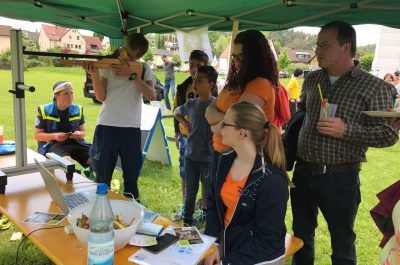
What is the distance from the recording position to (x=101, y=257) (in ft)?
3.76

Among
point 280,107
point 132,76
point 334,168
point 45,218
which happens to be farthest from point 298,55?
point 45,218

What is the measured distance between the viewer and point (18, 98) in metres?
2.26

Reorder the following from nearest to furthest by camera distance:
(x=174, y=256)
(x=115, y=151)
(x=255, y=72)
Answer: (x=174, y=256) → (x=255, y=72) → (x=115, y=151)

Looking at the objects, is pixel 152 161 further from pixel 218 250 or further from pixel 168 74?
pixel 168 74

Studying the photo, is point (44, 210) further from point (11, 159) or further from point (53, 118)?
point (53, 118)

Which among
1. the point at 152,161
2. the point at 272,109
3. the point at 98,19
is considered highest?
the point at 98,19

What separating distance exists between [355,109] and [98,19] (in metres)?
3.06

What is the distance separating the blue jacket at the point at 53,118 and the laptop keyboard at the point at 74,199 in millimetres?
1963

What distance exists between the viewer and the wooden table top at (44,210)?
1.36m

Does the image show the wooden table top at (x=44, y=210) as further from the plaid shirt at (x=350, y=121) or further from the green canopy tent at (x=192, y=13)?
the green canopy tent at (x=192, y=13)

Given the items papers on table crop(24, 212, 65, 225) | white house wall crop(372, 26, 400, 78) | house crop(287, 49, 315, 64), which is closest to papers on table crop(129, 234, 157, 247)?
papers on table crop(24, 212, 65, 225)

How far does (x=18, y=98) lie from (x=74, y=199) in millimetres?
863

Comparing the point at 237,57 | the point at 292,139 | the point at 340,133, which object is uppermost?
the point at 237,57

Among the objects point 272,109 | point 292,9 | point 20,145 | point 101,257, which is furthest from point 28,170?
point 292,9
